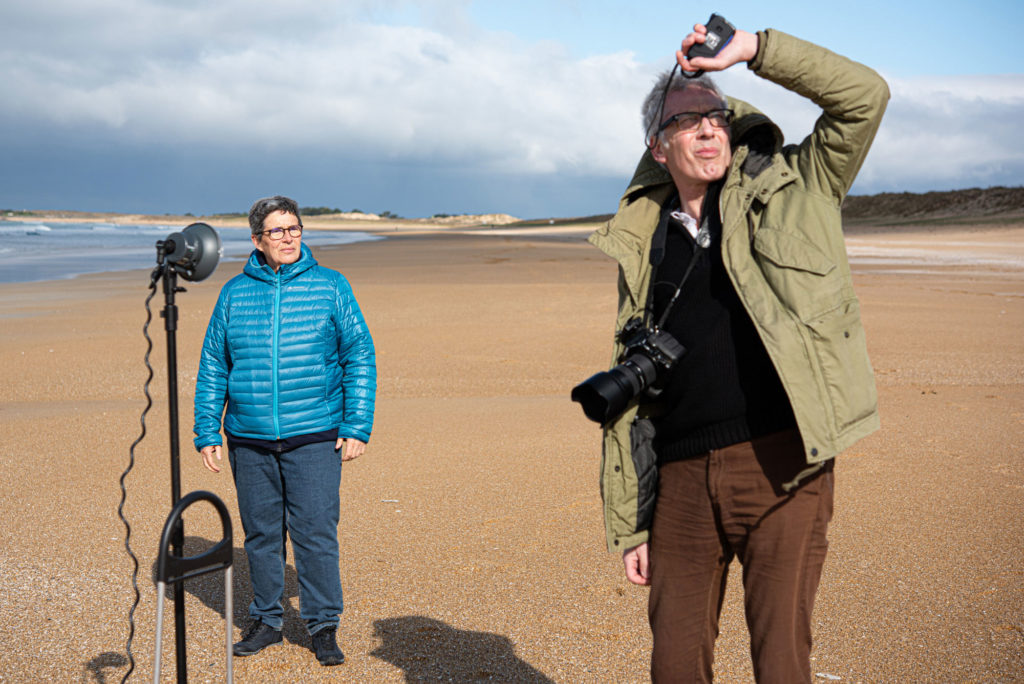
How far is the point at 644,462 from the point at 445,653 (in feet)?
5.72

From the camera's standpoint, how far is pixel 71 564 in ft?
15.7

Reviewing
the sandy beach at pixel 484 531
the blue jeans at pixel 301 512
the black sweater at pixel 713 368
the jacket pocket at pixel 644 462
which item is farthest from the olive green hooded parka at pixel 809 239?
the blue jeans at pixel 301 512

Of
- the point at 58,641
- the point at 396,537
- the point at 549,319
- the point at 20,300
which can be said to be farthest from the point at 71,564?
the point at 20,300

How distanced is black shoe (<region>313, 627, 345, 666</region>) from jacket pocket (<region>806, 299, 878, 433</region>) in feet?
7.99

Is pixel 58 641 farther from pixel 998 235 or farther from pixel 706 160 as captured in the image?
pixel 998 235

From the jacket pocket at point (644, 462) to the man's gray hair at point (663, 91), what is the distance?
830mm

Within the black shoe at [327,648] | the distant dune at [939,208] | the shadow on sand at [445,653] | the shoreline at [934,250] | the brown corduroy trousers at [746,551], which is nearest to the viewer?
the brown corduroy trousers at [746,551]

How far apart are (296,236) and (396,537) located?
7.04 feet

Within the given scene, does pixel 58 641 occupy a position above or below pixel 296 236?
below

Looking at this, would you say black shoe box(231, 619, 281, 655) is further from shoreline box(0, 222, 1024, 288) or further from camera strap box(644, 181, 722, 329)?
shoreline box(0, 222, 1024, 288)

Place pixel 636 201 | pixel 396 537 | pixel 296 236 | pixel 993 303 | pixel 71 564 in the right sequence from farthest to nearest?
pixel 993 303 → pixel 396 537 → pixel 71 564 → pixel 296 236 → pixel 636 201

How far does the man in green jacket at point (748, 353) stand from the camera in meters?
2.24

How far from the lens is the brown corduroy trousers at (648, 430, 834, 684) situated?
2.32 meters

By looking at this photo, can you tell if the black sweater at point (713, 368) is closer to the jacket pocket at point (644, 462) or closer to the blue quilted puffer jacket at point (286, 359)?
the jacket pocket at point (644, 462)
